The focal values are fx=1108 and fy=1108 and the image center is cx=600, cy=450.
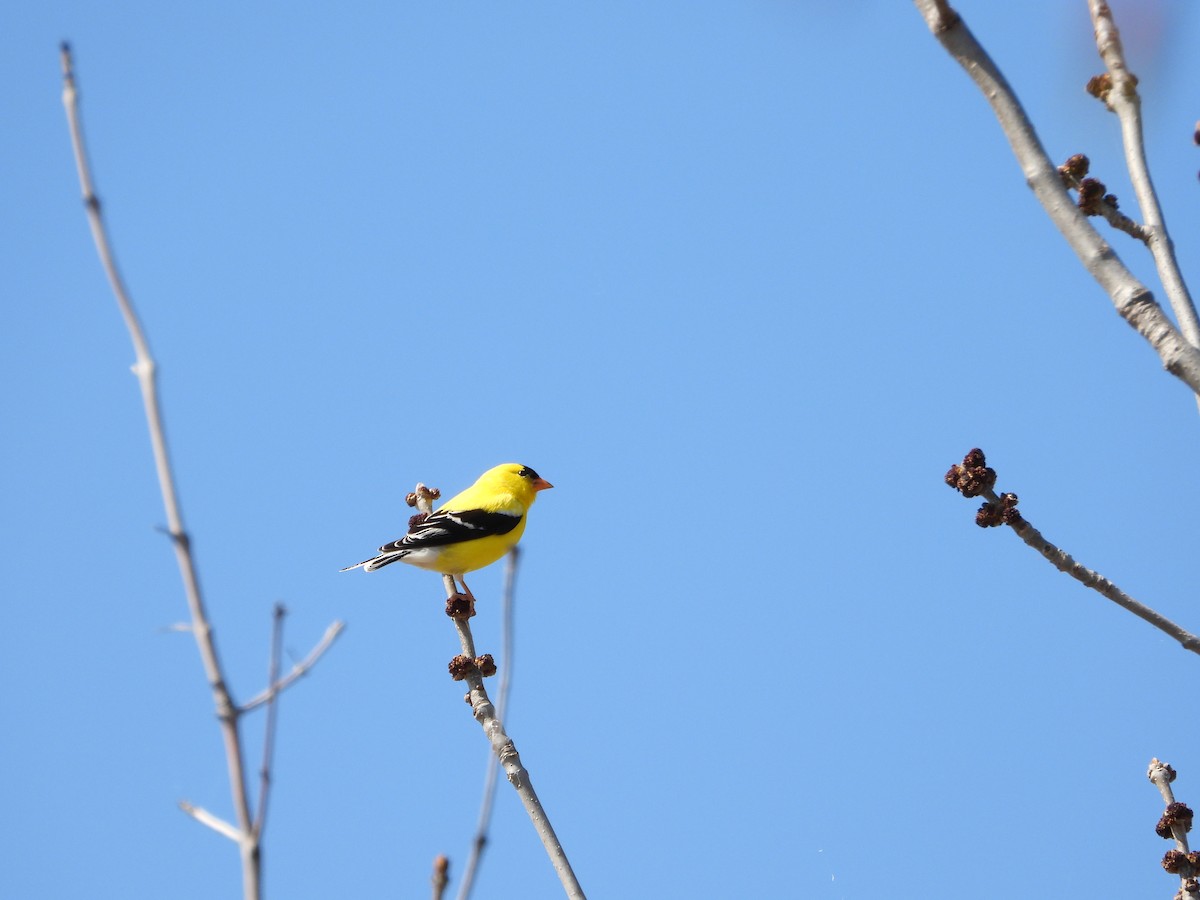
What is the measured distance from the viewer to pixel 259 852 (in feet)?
4.98

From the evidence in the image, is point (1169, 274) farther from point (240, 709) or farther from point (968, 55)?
point (240, 709)

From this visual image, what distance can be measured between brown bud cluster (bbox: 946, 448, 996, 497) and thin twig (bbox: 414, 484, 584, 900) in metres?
1.61

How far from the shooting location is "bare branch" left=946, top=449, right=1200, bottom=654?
3.00 meters

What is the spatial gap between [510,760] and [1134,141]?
2576mm

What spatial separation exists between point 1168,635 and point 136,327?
2511 mm

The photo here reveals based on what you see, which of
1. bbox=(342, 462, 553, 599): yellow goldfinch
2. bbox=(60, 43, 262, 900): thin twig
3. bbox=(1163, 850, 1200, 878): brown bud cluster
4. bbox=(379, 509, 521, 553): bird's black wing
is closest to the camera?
bbox=(60, 43, 262, 900): thin twig

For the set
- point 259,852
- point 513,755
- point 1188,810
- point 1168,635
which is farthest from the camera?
point 513,755

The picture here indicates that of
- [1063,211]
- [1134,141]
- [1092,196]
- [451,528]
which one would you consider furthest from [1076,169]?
[451,528]

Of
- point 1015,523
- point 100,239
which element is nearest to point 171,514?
point 100,239

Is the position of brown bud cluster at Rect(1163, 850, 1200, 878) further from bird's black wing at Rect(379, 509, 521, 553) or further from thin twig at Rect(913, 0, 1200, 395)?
bird's black wing at Rect(379, 509, 521, 553)

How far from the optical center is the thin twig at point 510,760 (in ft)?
9.70

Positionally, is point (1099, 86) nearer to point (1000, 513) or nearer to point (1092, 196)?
point (1092, 196)

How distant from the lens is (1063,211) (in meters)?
1.94

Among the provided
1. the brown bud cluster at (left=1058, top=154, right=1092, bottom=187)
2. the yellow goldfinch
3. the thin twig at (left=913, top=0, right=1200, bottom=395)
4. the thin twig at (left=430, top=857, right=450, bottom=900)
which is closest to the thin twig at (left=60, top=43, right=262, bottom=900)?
the thin twig at (left=430, top=857, right=450, bottom=900)
